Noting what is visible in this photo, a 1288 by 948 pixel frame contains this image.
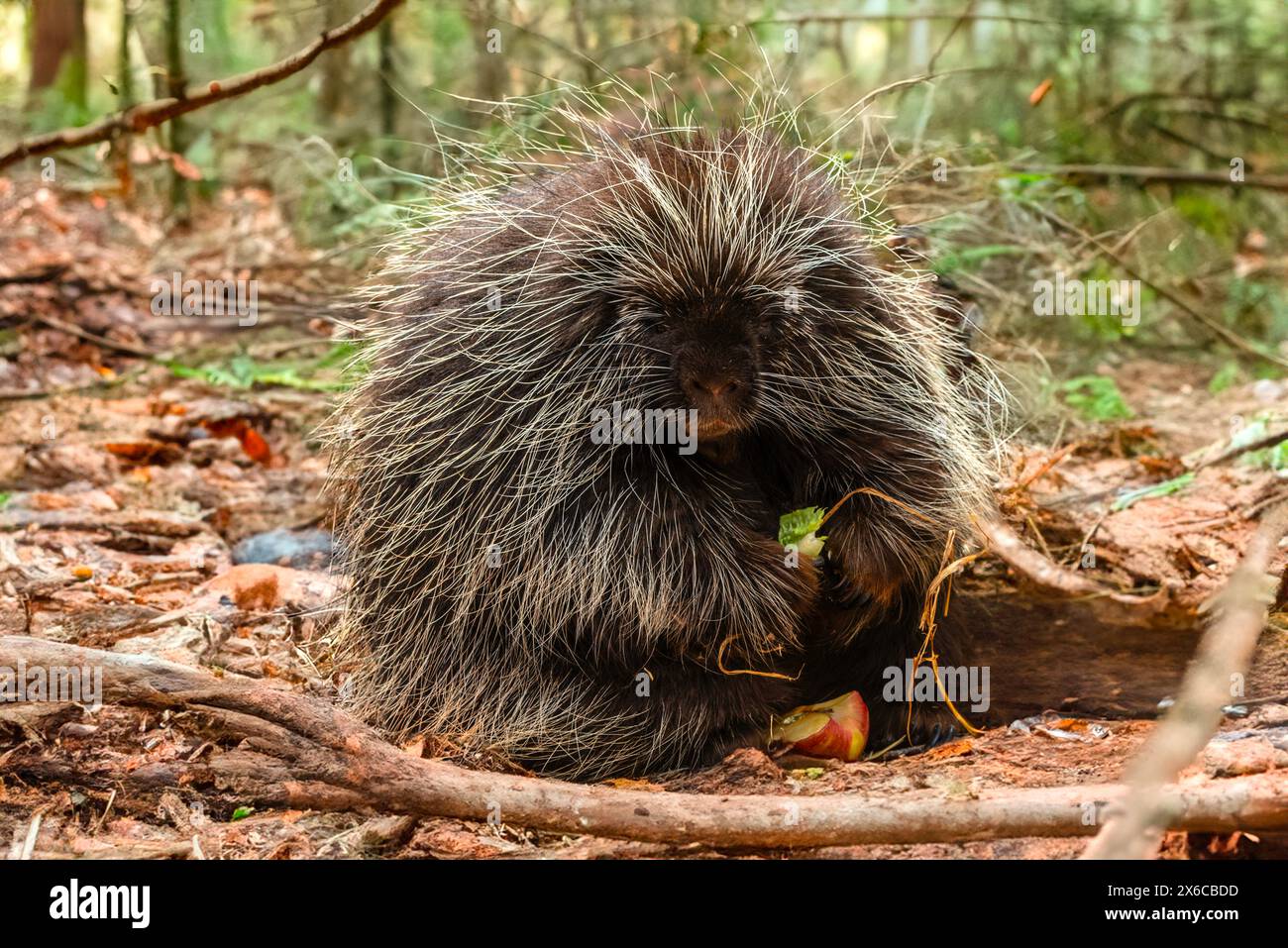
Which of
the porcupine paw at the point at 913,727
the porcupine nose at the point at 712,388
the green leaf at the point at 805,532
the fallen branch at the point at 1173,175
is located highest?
the fallen branch at the point at 1173,175

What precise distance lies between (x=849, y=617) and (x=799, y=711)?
357 mm

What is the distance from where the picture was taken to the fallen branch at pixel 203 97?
13.0 feet

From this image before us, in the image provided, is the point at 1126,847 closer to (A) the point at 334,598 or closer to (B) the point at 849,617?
(B) the point at 849,617

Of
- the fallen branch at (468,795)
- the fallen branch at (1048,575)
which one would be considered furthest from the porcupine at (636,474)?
the fallen branch at (468,795)

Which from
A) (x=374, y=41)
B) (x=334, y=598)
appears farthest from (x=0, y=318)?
(x=374, y=41)

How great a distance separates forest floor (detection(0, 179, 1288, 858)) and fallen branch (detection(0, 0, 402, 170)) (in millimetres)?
1315

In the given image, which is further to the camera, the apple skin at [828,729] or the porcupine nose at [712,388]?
the apple skin at [828,729]

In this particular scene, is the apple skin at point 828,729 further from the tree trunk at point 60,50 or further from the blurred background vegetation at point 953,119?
the tree trunk at point 60,50

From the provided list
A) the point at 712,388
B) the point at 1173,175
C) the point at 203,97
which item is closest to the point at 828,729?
the point at 712,388

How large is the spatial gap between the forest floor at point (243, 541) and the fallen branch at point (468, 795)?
12 cm

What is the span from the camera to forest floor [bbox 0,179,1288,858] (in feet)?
9.89

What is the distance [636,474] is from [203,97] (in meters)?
2.13

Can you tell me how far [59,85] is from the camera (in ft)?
31.6

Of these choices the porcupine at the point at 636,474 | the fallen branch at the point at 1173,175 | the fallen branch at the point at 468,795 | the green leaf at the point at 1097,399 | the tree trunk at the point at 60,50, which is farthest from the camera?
the tree trunk at the point at 60,50
